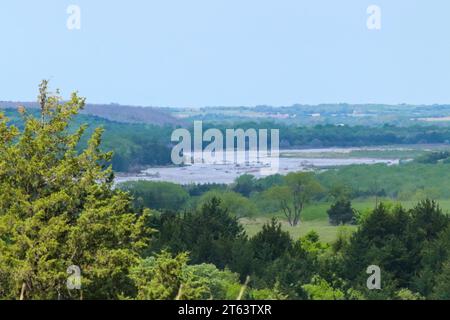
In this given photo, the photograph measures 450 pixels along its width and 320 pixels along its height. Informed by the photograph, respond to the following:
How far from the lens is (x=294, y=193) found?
493ft

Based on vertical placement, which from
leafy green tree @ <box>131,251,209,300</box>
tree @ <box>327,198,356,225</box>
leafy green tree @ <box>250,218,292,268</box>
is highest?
leafy green tree @ <box>131,251,209,300</box>

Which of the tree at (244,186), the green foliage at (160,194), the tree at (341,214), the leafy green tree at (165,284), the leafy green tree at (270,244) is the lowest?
the tree at (244,186)

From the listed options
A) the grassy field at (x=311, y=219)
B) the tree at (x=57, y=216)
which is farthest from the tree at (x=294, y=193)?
the tree at (x=57, y=216)

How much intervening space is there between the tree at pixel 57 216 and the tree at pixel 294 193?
10895 centimetres

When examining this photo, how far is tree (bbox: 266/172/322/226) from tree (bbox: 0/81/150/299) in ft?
357

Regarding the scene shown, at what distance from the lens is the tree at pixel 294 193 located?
142 meters

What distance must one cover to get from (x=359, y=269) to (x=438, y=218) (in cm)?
1257

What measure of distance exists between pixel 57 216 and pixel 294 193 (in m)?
127

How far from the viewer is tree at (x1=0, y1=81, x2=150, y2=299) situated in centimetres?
2283

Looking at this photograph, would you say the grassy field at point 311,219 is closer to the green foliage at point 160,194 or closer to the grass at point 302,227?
the grass at point 302,227

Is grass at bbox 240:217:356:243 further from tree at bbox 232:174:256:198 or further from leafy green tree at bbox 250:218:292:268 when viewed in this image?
leafy green tree at bbox 250:218:292:268

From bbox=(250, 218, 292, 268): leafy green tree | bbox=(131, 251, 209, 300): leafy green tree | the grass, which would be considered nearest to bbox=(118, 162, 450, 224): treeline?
the grass
